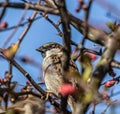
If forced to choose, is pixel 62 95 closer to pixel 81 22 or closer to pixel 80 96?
pixel 80 96

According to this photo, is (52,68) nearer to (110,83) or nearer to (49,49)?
(49,49)

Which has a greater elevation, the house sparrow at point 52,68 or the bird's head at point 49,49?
the bird's head at point 49,49

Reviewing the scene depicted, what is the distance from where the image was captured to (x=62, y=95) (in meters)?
3.07

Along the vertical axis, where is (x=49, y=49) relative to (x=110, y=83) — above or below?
above

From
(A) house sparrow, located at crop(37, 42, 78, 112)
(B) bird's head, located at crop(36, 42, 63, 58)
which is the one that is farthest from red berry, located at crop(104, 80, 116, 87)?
(B) bird's head, located at crop(36, 42, 63, 58)

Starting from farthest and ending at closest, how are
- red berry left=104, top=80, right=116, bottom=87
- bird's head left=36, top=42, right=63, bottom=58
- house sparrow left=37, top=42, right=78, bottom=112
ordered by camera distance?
1. bird's head left=36, top=42, right=63, bottom=58
2. house sparrow left=37, top=42, right=78, bottom=112
3. red berry left=104, top=80, right=116, bottom=87

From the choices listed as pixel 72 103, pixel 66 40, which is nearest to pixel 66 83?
pixel 66 40

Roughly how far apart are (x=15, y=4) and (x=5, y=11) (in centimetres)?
17

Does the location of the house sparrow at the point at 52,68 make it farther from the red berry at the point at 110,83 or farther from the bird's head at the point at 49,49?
the red berry at the point at 110,83

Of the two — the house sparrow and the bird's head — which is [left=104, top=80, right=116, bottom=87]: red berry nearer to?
the house sparrow

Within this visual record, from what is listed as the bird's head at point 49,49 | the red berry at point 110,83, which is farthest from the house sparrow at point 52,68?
the red berry at point 110,83

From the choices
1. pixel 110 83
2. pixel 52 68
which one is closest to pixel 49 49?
pixel 52 68

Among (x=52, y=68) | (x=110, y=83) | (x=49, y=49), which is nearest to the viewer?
(x=110, y=83)

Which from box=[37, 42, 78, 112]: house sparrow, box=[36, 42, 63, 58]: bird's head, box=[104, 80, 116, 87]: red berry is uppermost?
box=[36, 42, 63, 58]: bird's head
